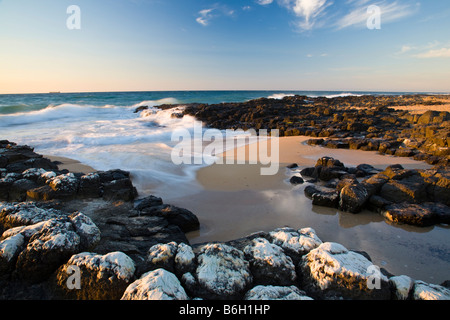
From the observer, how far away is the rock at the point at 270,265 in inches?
84.9

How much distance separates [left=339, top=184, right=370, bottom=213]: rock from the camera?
3950 mm

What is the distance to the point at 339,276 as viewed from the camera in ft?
6.57

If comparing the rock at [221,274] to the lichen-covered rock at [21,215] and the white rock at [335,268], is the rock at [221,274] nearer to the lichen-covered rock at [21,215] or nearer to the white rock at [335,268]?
the white rock at [335,268]

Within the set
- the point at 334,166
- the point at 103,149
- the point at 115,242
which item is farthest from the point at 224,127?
the point at 115,242

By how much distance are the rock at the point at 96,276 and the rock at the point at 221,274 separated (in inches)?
22.8

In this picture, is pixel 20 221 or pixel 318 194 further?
pixel 318 194

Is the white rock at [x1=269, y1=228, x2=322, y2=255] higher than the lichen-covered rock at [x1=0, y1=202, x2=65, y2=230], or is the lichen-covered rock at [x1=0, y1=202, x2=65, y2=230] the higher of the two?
the lichen-covered rock at [x1=0, y1=202, x2=65, y2=230]

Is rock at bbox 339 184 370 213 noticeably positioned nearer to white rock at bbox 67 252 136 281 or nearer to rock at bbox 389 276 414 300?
rock at bbox 389 276 414 300

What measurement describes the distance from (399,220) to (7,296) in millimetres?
4770

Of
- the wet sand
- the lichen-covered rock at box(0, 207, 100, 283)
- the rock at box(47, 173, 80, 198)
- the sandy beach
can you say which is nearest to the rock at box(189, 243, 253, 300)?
the sandy beach

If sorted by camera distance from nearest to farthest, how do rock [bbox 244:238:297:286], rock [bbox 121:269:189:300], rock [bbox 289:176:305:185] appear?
rock [bbox 121:269:189:300] → rock [bbox 244:238:297:286] → rock [bbox 289:176:305:185]

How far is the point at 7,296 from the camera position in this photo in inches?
75.1

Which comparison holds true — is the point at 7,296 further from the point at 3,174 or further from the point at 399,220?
the point at 399,220

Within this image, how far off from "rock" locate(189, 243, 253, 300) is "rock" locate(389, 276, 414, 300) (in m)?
1.18
